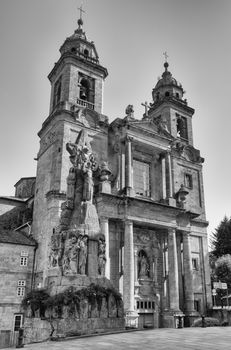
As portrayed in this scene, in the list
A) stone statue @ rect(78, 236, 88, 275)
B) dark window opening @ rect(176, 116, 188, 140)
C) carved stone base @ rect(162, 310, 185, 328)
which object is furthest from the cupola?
stone statue @ rect(78, 236, 88, 275)

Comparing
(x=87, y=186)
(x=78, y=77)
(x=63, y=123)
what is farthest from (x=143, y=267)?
(x=78, y=77)

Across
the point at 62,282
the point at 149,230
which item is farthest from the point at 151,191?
the point at 62,282

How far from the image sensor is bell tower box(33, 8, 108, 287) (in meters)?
24.2

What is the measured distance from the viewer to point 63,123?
87.9 feet

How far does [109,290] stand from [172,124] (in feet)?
83.1

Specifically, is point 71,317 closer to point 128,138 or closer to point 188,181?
point 128,138

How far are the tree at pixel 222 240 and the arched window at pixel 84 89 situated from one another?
2328 cm

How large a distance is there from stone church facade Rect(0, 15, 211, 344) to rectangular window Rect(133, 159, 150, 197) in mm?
89

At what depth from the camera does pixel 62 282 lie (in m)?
11.6

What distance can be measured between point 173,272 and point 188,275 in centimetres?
218

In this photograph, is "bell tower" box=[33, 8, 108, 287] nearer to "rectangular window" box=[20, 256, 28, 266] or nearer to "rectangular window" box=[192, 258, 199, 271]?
"rectangular window" box=[20, 256, 28, 266]

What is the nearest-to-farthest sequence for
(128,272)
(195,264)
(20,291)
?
(128,272)
(20,291)
(195,264)

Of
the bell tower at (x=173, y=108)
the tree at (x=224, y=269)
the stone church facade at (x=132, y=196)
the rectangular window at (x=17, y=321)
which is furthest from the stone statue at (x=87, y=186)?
the tree at (x=224, y=269)

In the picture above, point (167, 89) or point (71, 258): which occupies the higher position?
point (167, 89)
